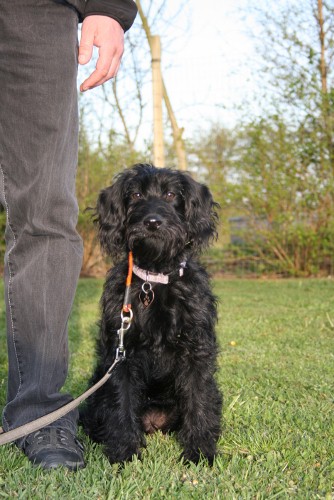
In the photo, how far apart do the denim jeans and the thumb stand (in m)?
0.04

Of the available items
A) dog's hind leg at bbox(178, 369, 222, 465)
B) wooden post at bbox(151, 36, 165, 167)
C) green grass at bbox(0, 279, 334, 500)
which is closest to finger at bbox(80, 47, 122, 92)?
dog's hind leg at bbox(178, 369, 222, 465)

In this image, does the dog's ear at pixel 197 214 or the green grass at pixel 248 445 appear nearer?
the green grass at pixel 248 445

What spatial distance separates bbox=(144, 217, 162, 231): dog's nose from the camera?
252 centimetres

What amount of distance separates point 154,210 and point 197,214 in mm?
283

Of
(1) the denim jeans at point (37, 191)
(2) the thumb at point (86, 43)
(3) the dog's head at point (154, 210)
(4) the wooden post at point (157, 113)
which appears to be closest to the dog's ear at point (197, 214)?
(3) the dog's head at point (154, 210)

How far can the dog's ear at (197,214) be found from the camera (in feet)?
9.05

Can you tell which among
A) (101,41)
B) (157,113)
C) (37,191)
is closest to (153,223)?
(37,191)

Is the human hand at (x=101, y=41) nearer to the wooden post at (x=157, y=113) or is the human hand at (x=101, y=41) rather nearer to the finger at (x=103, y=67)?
the finger at (x=103, y=67)

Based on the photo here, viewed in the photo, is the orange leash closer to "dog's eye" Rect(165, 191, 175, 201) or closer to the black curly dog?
the black curly dog

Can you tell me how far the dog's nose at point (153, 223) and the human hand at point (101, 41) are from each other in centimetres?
66

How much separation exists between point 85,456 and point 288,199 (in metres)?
8.36

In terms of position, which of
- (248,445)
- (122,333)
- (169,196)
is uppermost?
(169,196)

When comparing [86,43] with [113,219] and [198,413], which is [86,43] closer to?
[113,219]

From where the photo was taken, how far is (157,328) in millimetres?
2400
